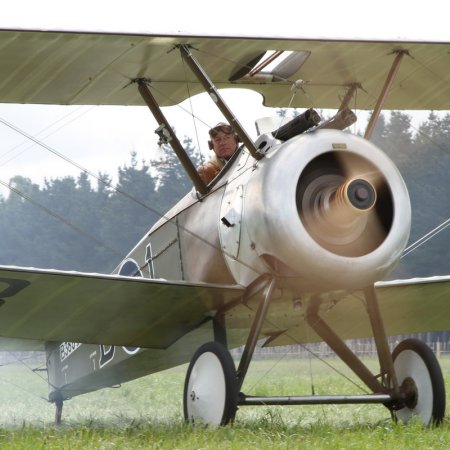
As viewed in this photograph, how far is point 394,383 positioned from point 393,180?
1334 millimetres

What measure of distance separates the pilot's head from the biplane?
0.41 m

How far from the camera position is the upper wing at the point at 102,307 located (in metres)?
7.00

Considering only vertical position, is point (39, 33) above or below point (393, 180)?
above

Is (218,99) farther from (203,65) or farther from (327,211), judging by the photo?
(327,211)

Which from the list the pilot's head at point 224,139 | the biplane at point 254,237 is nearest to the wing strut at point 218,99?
the biplane at point 254,237

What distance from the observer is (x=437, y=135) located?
2903 centimetres

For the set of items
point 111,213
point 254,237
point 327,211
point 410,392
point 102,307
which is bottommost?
point 410,392

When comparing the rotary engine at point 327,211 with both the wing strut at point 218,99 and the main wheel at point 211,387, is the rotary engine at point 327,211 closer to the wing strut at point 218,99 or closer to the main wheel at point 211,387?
the wing strut at point 218,99

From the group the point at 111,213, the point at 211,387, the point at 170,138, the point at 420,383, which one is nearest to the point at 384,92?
the point at 170,138

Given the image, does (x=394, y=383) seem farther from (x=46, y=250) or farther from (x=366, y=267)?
(x=46, y=250)

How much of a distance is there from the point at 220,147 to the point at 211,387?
2263 millimetres

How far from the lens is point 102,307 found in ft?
24.6

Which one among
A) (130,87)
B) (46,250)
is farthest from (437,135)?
(130,87)

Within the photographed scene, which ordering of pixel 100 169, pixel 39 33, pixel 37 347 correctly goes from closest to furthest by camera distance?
pixel 39 33, pixel 37 347, pixel 100 169
